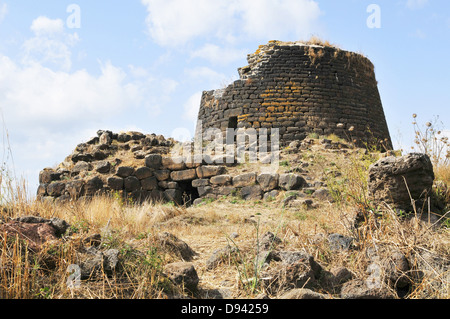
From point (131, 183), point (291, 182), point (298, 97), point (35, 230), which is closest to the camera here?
point (35, 230)

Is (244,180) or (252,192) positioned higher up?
(244,180)

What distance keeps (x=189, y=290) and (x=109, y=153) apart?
7.46 m

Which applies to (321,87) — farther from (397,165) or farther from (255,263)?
(255,263)

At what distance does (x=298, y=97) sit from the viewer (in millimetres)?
→ 10773

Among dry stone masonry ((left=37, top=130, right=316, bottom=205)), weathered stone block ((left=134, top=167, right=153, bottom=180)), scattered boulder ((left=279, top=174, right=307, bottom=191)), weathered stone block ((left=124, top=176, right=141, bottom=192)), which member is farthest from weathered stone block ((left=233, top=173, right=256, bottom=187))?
weathered stone block ((left=124, top=176, right=141, bottom=192))

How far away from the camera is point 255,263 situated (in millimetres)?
3158

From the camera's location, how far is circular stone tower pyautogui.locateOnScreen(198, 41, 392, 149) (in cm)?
1064

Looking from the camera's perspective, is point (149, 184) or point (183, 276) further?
point (149, 184)

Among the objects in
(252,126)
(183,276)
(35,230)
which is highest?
(252,126)

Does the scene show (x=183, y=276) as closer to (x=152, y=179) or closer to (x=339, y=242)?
(x=339, y=242)

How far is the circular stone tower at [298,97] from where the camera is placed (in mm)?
10641

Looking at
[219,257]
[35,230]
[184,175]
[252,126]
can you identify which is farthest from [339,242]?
[252,126]
